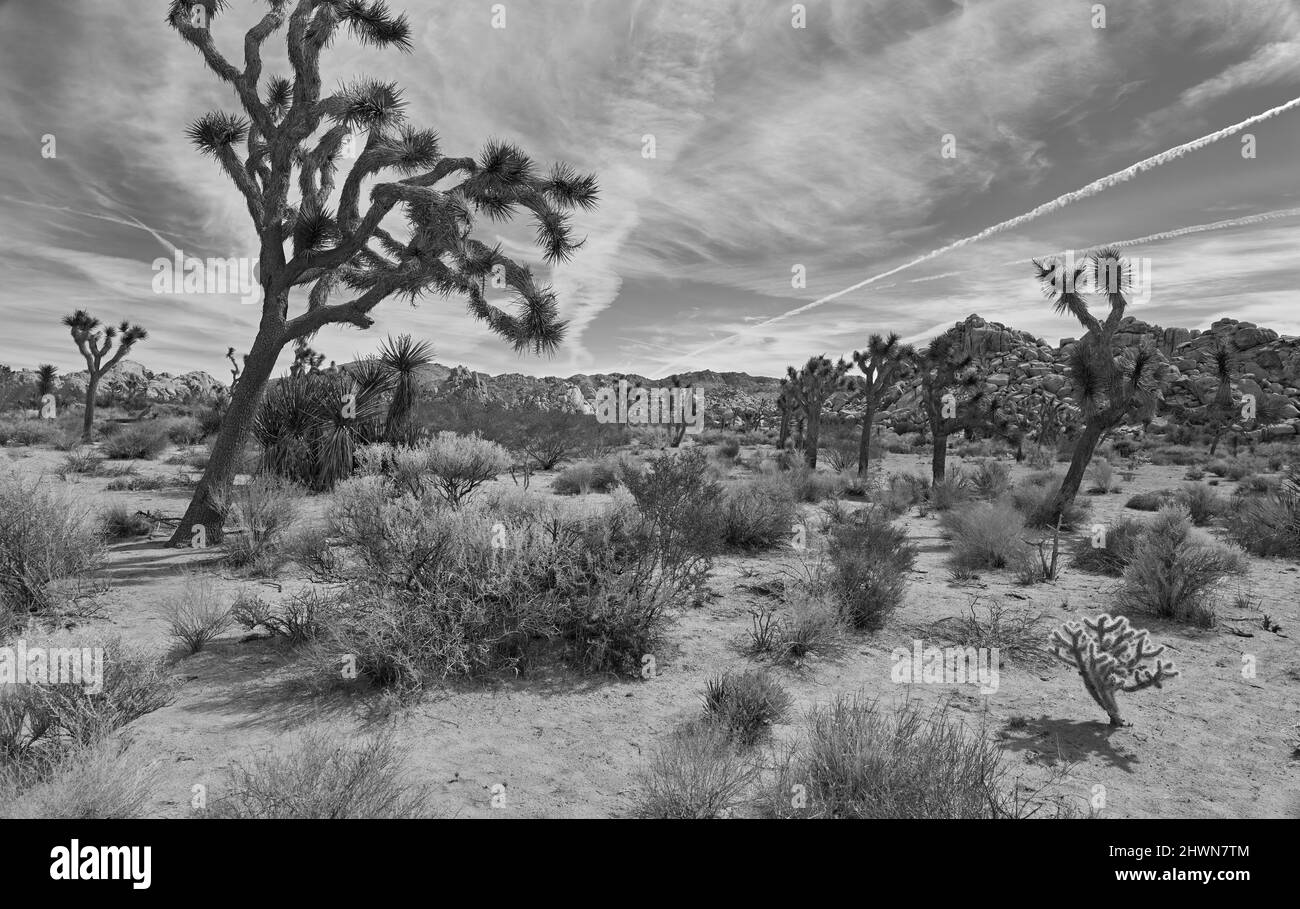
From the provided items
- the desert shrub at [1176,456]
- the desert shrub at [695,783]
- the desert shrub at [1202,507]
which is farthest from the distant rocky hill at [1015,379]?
the desert shrub at [695,783]

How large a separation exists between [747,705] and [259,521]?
23.8 feet

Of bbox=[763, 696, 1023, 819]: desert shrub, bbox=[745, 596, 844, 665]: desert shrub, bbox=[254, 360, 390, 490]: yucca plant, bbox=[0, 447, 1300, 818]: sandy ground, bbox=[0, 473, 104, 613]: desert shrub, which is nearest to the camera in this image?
bbox=[763, 696, 1023, 819]: desert shrub

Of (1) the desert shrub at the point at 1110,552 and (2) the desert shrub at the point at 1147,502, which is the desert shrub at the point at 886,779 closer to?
(1) the desert shrub at the point at 1110,552

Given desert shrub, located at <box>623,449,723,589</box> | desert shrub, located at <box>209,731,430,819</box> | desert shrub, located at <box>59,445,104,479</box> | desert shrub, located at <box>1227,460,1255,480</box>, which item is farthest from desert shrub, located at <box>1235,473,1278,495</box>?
desert shrub, located at <box>59,445,104,479</box>

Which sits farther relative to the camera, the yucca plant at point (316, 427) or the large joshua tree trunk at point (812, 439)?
the large joshua tree trunk at point (812, 439)

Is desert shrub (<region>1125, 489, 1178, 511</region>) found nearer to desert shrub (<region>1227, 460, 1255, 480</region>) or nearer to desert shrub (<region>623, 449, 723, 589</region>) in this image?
desert shrub (<region>1227, 460, 1255, 480</region>)

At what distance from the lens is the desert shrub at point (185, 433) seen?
24531mm

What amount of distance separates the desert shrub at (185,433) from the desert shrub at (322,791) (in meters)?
25.8

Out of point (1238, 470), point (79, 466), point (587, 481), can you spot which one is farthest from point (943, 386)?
point (79, 466)

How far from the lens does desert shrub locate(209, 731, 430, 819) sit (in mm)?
3109

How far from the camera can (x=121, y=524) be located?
32.2ft

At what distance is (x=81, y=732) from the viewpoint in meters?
3.73

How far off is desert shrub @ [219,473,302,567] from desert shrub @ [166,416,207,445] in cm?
1823

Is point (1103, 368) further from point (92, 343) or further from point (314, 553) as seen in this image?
point (92, 343)
